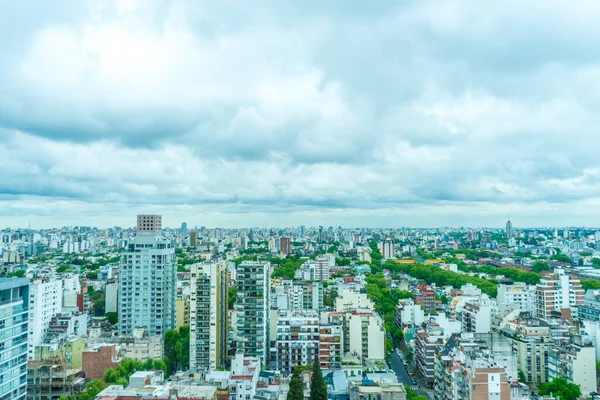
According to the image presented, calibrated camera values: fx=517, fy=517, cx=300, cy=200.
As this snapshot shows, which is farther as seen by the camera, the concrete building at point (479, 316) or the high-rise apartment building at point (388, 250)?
the high-rise apartment building at point (388, 250)

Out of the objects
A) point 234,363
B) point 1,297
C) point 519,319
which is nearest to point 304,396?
point 234,363

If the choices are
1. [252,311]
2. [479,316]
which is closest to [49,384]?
[252,311]

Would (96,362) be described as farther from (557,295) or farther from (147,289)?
(557,295)

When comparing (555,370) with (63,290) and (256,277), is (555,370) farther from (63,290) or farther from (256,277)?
(63,290)

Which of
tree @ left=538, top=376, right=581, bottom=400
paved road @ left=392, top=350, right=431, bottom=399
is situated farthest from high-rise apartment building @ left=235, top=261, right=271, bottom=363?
tree @ left=538, top=376, right=581, bottom=400

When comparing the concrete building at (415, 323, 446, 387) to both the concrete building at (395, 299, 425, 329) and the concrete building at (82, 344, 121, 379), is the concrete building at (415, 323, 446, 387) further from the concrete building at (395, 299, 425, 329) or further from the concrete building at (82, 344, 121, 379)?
the concrete building at (82, 344, 121, 379)

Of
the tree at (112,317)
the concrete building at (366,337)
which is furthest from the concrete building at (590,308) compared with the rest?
the tree at (112,317)

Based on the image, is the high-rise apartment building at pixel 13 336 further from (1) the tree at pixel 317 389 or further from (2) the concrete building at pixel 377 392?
(2) the concrete building at pixel 377 392
